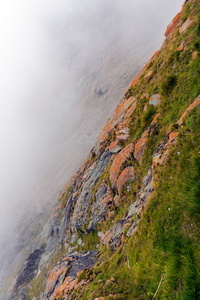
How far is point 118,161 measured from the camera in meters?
19.4

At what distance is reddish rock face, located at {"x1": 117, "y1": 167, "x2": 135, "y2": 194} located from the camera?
16.5 m

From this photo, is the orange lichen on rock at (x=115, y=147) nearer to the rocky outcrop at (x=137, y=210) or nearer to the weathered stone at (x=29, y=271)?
the rocky outcrop at (x=137, y=210)

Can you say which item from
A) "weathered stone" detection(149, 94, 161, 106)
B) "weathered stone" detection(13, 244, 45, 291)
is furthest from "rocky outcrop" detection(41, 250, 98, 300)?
"weathered stone" detection(13, 244, 45, 291)

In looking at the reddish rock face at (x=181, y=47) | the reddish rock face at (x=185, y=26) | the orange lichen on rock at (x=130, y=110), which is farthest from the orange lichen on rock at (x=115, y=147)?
the reddish rock face at (x=185, y=26)

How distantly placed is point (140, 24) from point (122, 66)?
5133 cm

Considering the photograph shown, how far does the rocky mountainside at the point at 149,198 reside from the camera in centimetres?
588

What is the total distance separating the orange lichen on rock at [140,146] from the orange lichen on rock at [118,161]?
1.35 m

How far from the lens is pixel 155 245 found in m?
6.72

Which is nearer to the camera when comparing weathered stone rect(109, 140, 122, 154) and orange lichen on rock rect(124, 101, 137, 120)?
orange lichen on rock rect(124, 101, 137, 120)

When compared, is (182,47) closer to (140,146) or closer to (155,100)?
(155,100)

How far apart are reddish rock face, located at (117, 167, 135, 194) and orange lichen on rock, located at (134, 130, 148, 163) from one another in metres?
1.48

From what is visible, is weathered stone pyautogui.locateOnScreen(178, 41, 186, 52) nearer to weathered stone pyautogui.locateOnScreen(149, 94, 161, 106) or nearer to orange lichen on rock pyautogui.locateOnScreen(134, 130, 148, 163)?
weathered stone pyautogui.locateOnScreen(149, 94, 161, 106)

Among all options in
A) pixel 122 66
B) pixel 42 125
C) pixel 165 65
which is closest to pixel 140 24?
pixel 122 66

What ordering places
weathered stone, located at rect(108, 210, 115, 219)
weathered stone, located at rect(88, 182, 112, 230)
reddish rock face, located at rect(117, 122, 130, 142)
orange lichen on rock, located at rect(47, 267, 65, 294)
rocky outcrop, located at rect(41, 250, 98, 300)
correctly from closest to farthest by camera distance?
rocky outcrop, located at rect(41, 250, 98, 300) → orange lichen on rock, located at rect(47, 267, 65, 294) → weathered stone, located at rect(108, 210, 115, 219) → reddish rock face, located at rect(117, 122, 130, 142) → weathered stone, located at rect(88, 182, 112, 230)
